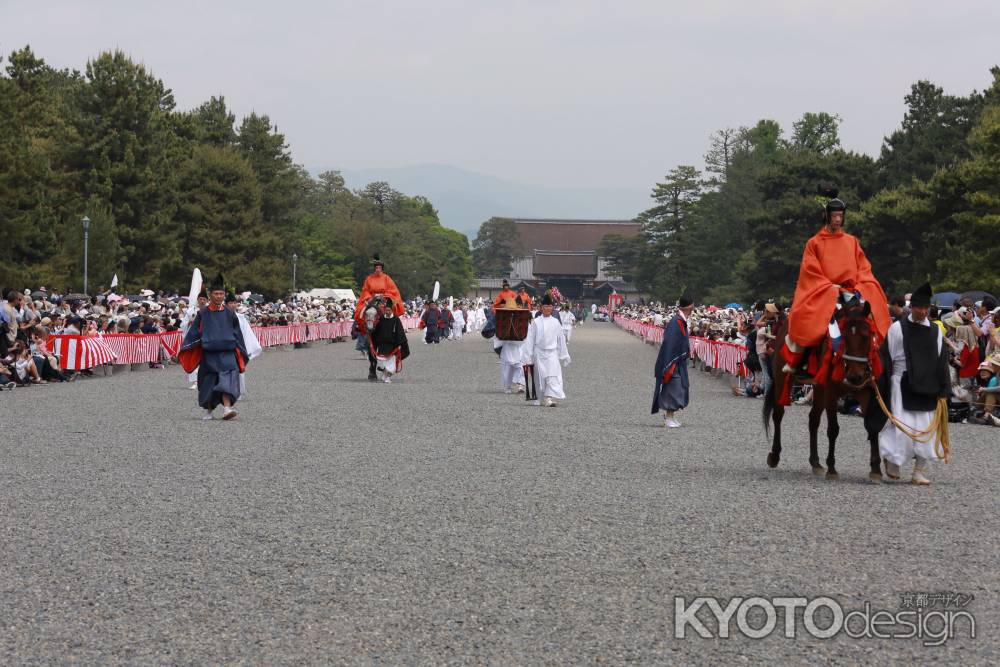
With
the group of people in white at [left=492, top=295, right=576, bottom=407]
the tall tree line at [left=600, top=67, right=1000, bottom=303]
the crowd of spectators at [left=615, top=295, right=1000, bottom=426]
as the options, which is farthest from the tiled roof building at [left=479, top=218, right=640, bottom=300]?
the group of people in white at [left=492, top=295, right=576, bottom=407]

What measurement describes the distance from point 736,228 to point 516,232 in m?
80.3

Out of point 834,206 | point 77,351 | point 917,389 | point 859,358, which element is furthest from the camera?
point 77,351

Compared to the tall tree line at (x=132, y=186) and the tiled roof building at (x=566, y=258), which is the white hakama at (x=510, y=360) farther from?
the tiled roof building at (x=566, y=258)

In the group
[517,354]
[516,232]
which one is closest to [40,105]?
[517,354]

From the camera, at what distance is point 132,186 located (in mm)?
54562

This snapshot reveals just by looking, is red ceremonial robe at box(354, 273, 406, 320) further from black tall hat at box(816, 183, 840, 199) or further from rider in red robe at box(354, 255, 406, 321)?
black tall hat at box(816, 183, 840, 199)

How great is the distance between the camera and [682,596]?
6.43m

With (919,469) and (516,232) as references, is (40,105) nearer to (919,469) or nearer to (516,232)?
(919,469)

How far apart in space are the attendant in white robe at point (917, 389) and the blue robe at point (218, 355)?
8724 millimetres

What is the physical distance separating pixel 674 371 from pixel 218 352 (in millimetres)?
5922

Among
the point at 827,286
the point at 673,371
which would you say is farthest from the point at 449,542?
the point at 673,371

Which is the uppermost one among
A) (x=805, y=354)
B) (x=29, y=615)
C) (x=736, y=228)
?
(x=736, y=228)

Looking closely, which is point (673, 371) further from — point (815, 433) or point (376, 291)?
point (376, 291)

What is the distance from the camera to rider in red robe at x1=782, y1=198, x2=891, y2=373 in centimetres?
1141
